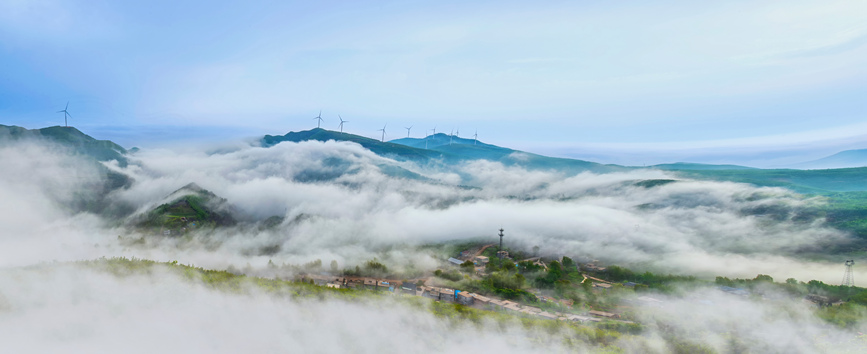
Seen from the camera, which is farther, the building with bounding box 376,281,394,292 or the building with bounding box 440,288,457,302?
the building with bounding box 376,281,394,292

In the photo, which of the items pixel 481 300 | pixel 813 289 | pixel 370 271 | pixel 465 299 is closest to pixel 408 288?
pixel 465 299

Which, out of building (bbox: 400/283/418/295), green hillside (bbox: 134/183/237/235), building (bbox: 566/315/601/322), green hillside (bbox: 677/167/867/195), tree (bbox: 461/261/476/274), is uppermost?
green hillside (bbox: 677/167/867/195)

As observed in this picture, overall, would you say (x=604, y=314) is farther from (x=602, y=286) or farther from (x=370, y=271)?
(x=370, y=271)

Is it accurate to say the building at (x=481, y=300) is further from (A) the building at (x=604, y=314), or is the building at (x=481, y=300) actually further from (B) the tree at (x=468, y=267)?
(B) the tree at (x=468, y=267)

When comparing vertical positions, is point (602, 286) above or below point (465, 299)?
below

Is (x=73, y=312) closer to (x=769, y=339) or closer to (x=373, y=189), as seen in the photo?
(x=769, y=339)

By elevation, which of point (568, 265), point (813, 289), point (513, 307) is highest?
point (813, 289)

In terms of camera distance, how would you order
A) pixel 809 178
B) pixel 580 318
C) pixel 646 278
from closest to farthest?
pixel 580 318, pixel 646 278, pixel 809 178

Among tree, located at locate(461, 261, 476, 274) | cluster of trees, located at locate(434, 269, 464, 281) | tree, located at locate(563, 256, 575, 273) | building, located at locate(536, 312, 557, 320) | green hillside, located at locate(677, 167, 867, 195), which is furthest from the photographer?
green hillside, located at locate(677, 167, 867, 195)

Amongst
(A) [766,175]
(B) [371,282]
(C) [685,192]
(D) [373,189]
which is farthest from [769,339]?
(A) [766,175]

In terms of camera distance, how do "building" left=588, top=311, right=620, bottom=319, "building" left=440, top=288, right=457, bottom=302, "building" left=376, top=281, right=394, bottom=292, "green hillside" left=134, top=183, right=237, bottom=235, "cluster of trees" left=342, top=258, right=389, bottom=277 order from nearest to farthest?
1. "building" left=588, top=311, right=620, bottom=319
2. "building" left=440, top=288, right=457, bottom=302
3. "building" left=376, top=281, right=394, bottom=292
4. "cluster of trees" left=342, top=258, right=389, bottom=277
5. "green hillside" left=134, top=183, right=237, bottom=235

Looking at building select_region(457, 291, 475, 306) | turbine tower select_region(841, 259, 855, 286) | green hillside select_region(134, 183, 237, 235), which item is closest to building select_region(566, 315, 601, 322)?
building select_region(457, 291, 475, 306)

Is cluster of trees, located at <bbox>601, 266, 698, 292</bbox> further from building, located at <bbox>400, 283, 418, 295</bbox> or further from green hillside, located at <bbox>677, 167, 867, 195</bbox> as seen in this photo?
green hillside, located at <bbox>677, 167, 867, 195</bbox>
